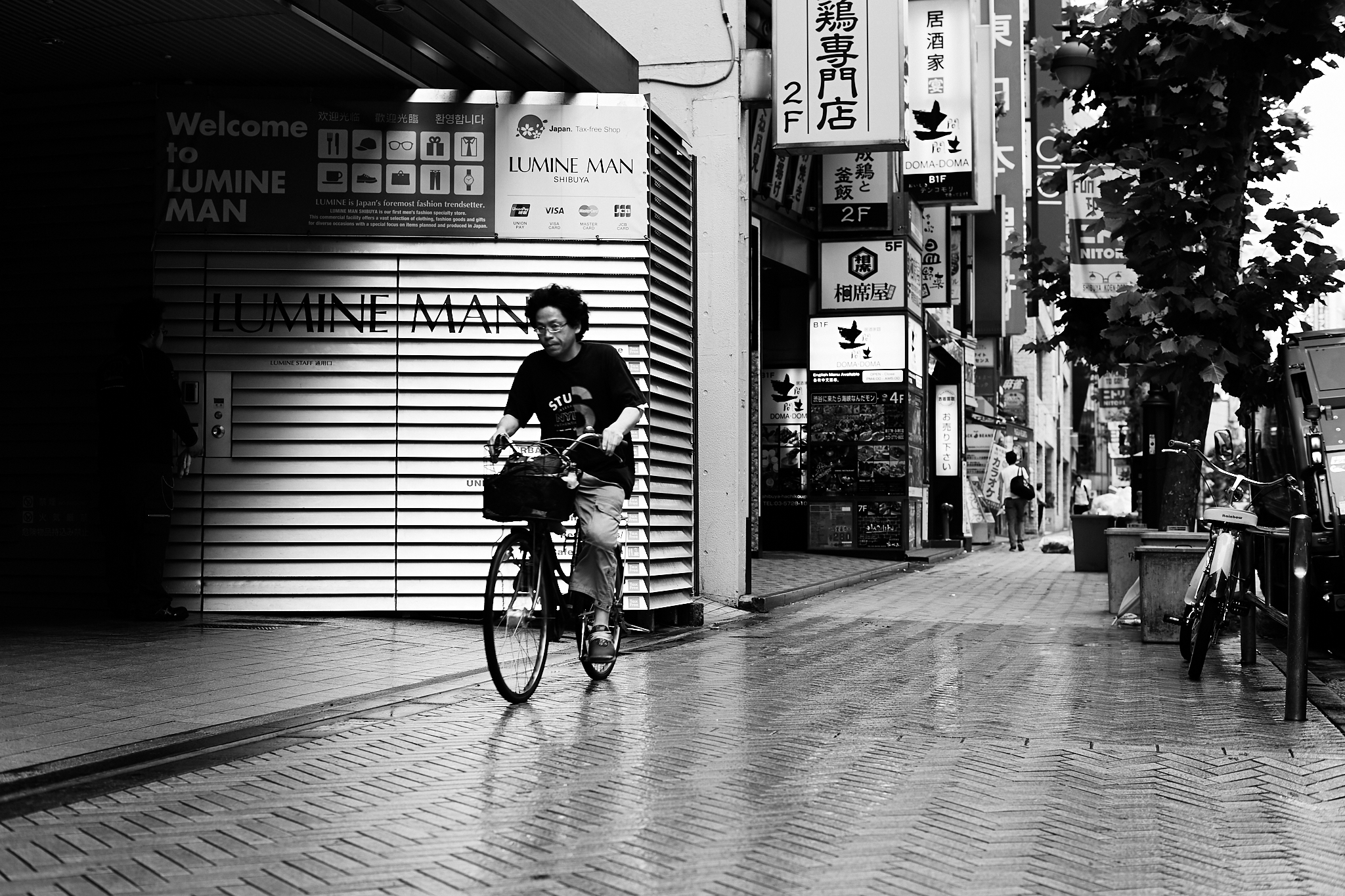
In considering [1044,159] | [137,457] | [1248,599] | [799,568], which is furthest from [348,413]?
[1044,159]

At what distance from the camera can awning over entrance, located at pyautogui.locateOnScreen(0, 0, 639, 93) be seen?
882cm

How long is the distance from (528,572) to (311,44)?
13.7 ft

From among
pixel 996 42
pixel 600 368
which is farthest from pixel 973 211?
pixel 600 368

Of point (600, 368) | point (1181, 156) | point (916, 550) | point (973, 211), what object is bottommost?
point (916, 550)

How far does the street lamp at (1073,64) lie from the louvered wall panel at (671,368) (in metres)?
3.01

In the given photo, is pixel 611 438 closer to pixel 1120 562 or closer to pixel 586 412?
pixel 586 412

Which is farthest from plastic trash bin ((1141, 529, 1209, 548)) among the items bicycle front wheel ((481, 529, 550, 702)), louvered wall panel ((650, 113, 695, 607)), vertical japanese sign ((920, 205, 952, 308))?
vertical japanese sign ((920, 205, 952, 308))

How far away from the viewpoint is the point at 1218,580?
832cm

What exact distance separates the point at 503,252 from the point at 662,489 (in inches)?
85.1

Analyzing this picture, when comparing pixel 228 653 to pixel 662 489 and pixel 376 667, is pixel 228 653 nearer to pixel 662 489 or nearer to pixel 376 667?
pixel 376 667

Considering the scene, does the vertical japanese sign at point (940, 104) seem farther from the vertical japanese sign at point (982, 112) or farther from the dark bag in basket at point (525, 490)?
the dark bag in basket at point (525, 490)

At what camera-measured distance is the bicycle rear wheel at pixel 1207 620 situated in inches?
327

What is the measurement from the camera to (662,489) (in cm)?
1125

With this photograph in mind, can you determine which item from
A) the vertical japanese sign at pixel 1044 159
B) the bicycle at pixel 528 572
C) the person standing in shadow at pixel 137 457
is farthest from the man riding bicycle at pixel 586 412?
the vertical japanese sign at pixel 1044 159
